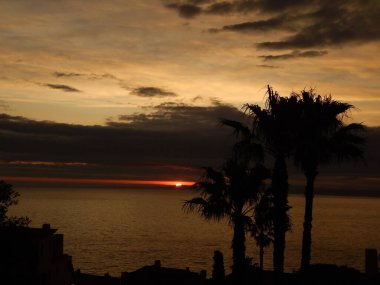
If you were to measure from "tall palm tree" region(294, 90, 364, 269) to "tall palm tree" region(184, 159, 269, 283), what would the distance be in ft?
7.48

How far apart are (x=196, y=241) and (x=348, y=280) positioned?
148m

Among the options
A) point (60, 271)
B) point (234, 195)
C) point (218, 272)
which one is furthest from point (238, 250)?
point (60, 271)

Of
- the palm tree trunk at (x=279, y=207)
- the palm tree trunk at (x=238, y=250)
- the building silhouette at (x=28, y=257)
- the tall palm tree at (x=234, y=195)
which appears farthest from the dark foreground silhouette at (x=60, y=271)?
the palm tree trunk at (x=279, y=207)

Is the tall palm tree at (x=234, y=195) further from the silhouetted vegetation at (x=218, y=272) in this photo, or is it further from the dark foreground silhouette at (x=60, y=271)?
the silhouetted vegetation at (x=218, y=272)

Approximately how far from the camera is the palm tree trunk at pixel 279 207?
22.8 meters

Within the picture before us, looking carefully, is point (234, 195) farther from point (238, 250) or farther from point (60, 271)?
point (60, 271)

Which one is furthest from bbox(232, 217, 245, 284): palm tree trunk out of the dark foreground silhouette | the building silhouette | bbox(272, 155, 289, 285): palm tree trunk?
the building silhouette

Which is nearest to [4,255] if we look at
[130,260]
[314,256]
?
[130,260]

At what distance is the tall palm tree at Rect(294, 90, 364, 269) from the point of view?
23.9 metres

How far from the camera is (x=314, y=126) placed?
24.0 meters

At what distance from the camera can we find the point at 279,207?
74.7ft

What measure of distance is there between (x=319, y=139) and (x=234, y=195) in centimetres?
478

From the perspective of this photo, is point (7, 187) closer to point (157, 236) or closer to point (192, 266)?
point (192, 266)

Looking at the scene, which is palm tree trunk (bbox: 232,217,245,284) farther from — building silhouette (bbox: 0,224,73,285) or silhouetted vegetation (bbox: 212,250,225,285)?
building silhouette (bbox: 0,224,73,285)
